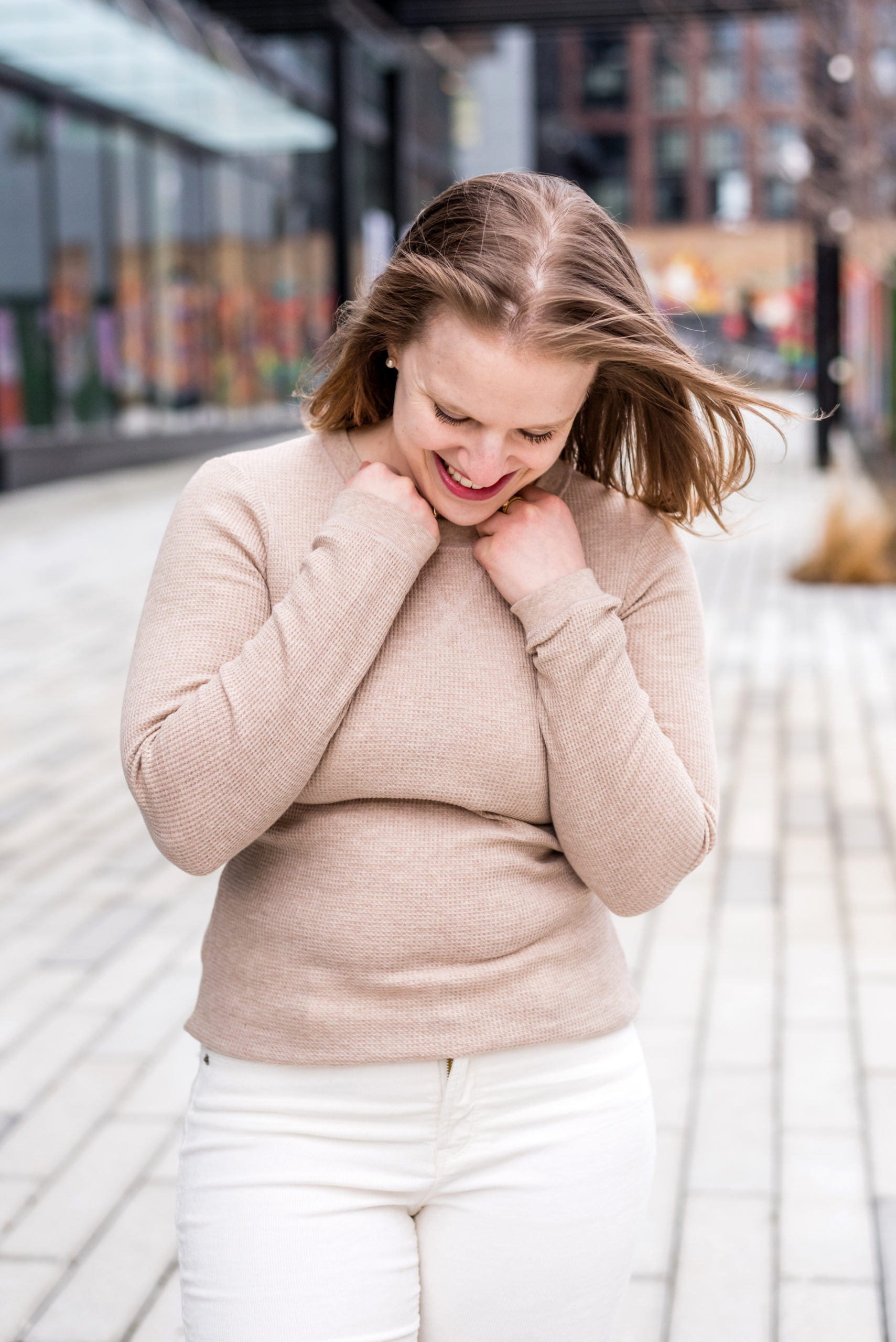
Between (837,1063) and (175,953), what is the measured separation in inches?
67.6

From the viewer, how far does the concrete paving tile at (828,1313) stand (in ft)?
7.89

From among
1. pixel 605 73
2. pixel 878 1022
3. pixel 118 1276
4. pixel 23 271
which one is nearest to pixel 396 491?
pixel 118 1276

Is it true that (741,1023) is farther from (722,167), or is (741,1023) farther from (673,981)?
(722,167)

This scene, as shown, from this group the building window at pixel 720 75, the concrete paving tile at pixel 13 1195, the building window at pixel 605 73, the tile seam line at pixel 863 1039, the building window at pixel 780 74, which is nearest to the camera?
the tile seam line at pixel 863 1039

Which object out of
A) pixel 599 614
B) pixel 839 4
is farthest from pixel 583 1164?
pixel 839 4

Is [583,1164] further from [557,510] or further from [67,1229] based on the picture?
[67,1229]

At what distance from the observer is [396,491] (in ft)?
5.15

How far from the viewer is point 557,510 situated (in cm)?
163

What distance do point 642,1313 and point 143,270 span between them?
21419mm

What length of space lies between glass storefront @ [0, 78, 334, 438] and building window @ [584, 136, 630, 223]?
52.1m

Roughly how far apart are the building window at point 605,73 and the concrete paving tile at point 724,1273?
81.0 meters

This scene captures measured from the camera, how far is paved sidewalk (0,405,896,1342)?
257cm

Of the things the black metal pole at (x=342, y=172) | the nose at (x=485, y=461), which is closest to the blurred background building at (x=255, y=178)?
the black metal pole at (x=342, y=172)

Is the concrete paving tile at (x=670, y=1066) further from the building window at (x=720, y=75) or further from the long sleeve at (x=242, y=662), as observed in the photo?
the building window at (x=720, y=75)
